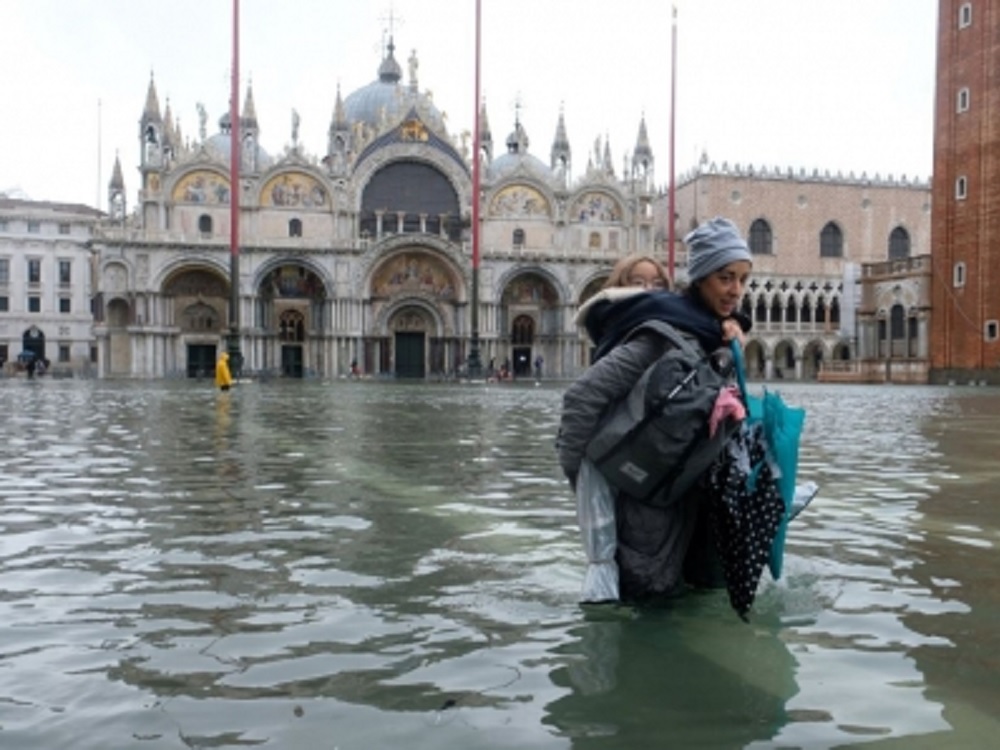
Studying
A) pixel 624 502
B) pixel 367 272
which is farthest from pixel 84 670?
pixel 367 272

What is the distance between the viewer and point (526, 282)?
2108 inches

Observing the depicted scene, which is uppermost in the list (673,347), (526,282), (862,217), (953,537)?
(862,217)

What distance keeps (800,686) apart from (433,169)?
166ft

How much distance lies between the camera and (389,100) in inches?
2267

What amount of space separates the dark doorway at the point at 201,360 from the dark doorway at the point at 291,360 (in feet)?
11.0

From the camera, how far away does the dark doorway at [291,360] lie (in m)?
51.1

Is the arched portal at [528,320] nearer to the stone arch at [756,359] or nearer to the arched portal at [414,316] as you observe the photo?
the arched portal at [414,316]

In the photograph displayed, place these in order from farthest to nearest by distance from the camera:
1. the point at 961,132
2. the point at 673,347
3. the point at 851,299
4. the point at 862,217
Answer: the point at 862,217 < the point at 851,299 < the point at 961,132 < the point at 673,347

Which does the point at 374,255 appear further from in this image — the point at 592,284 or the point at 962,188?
the point at 962,188

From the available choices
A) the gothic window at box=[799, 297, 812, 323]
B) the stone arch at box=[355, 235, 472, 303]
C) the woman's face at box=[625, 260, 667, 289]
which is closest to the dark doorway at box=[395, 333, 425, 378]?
the stone arch at box=[355, 235, 472, 303]

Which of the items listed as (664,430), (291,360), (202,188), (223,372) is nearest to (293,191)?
(202,188)

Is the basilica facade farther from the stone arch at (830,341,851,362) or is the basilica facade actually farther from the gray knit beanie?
the gray knit beanie

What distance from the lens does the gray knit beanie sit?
3590mm

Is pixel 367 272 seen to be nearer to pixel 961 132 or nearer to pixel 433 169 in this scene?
pixel 433 169
